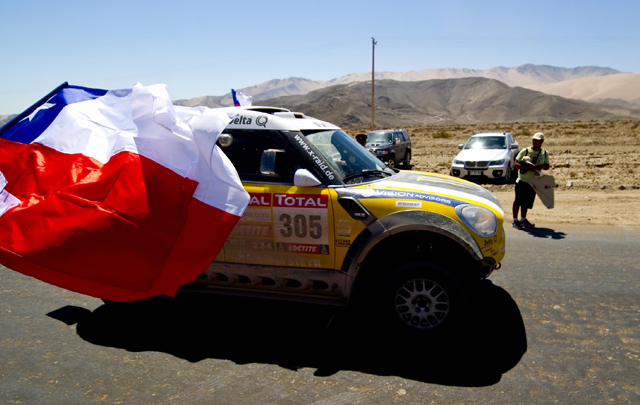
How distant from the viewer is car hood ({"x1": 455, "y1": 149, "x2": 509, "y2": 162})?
52.9 ft

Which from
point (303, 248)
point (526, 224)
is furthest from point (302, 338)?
point (526, 224)

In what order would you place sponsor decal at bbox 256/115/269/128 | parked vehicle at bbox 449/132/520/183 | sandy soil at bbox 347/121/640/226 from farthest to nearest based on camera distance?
parked vehicle at bbox 449/132/520/183
sandy soil at bbox 347/121/640/226
sponsor decal at bbox 256/115/269/128

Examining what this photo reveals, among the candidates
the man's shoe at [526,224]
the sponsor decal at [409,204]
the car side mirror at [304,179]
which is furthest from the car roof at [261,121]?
the man's shoe at [526,224]

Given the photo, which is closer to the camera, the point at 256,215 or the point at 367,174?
the point at 256,215

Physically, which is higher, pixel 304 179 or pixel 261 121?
pixel 261 121

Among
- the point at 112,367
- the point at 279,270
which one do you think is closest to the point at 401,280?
the point at 279,270

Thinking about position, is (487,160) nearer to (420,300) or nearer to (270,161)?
(420,300)

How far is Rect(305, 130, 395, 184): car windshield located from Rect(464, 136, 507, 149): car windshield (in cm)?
1332

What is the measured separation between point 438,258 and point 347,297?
0.90 m

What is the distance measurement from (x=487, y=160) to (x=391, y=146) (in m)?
5.12

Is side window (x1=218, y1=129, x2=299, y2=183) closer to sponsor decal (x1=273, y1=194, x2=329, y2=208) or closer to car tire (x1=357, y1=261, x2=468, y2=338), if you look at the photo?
sponsor decal (x1=273, y1=194, x2=329, y2=208)

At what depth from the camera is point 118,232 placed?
421 centimetres

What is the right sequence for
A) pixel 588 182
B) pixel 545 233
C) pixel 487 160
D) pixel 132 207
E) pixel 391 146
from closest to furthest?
pixel 132 207
pixel 545 233
pixel 588 182
pixel 487 160
pixel 391 146

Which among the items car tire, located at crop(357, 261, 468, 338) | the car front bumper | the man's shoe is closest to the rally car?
car tire, located at crop(357, 261, 468, 338)
